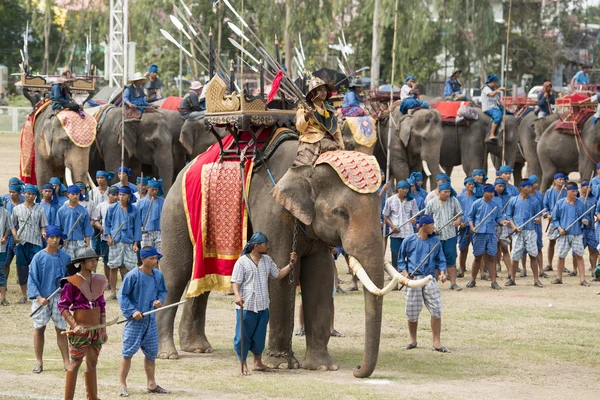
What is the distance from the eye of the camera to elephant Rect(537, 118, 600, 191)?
23.3m

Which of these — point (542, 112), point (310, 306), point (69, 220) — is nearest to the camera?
point (310, 306)

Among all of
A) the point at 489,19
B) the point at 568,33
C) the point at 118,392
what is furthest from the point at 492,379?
the point at 568,33

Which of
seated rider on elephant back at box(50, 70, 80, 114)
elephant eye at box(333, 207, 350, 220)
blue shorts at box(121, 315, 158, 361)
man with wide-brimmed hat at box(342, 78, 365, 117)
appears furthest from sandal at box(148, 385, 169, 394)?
man with wide-brimmed hat at box(342, 78, 365, 117)

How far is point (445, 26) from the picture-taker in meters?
46.8

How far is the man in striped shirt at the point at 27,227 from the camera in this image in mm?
15164

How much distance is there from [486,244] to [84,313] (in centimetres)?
871

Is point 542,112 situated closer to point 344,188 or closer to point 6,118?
point 344,188

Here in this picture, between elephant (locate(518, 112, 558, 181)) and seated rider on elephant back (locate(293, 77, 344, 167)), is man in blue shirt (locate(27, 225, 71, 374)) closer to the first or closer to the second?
seated rider on elephant back (locate(293, 77, 344, 167))

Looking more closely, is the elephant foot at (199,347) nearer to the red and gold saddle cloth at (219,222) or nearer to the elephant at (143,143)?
the red and gold saddle cloth at (219,222)

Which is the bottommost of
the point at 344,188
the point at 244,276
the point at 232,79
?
the point at 244,276

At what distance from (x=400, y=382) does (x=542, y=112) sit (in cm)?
1600

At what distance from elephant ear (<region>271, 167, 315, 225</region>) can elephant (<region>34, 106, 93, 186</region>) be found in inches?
329

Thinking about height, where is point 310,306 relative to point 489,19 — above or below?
below

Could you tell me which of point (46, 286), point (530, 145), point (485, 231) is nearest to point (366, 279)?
point (46, 286)
